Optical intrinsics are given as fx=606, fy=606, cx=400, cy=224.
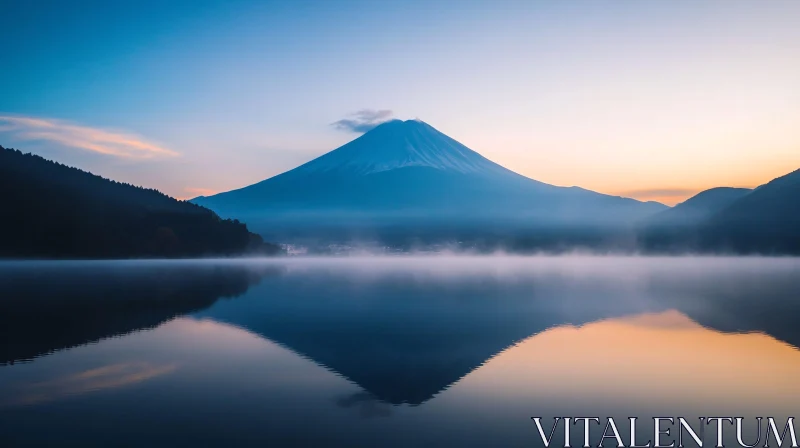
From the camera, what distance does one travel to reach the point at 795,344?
1995cm

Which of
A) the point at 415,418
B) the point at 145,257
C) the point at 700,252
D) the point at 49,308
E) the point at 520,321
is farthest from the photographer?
the point at 700,252

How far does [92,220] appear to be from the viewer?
4803 inches

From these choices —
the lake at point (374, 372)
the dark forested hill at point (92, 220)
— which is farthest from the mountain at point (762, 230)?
the lake at point (374, 372)

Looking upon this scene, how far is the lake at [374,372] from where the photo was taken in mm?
11227

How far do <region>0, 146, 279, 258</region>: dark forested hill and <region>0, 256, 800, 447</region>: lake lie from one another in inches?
3862

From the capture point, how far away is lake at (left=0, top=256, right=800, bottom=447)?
1123 centimetres

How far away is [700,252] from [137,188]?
16100cm

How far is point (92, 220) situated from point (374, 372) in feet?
402

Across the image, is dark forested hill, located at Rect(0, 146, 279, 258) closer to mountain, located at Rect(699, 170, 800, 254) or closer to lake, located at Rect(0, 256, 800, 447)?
lake, located at Rect(0, 256, 800, 447)

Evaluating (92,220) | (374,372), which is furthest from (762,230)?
(374,372)

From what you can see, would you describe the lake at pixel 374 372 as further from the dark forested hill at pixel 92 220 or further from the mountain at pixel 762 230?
the mountain at pixel 762 230

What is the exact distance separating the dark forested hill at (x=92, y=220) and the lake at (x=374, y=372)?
98.1 meters

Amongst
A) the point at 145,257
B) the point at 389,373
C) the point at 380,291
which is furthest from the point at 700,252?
the point at 389,373

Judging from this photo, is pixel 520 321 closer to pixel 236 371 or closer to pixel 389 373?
pixel 389 373
